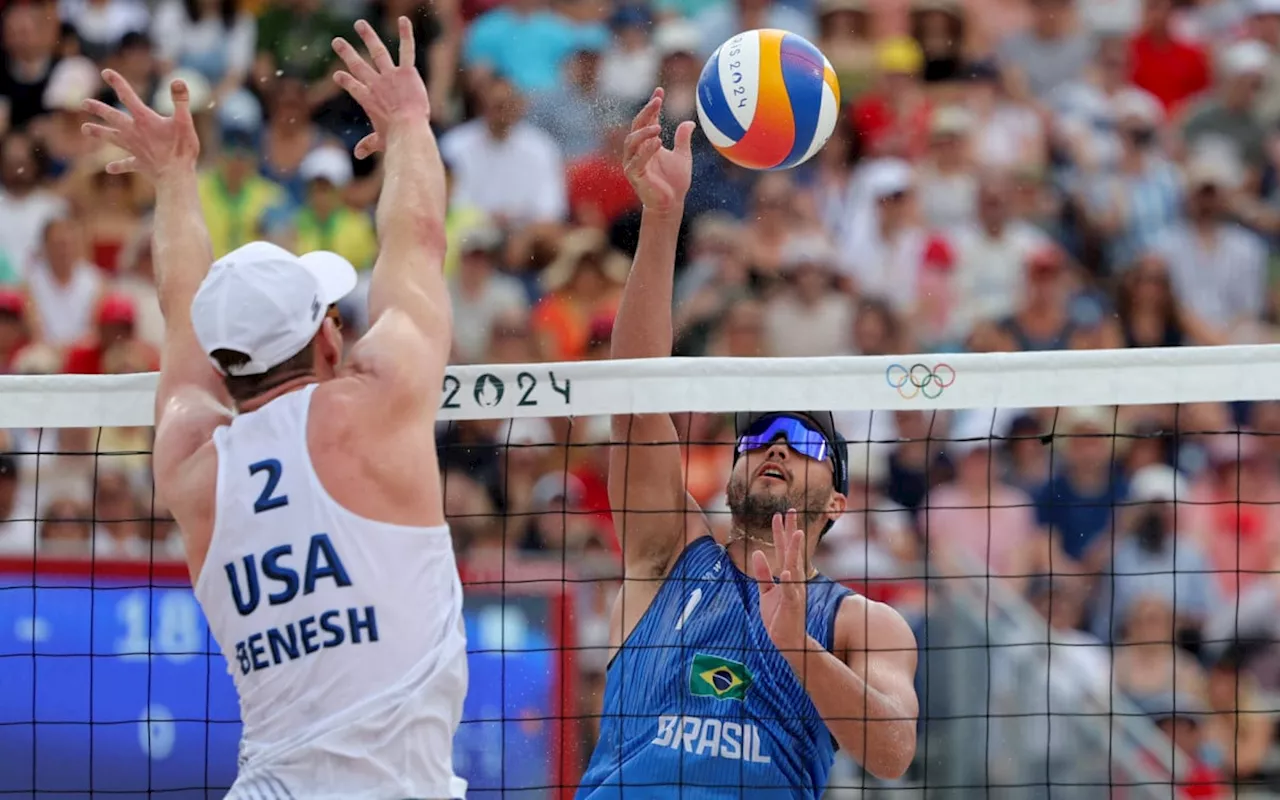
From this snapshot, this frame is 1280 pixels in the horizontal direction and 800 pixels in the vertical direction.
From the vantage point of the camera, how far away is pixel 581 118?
10.6 m

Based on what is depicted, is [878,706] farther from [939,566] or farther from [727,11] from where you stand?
[727,11]

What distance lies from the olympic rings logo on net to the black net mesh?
1342 mm

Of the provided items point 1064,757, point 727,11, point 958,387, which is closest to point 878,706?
point 958,387

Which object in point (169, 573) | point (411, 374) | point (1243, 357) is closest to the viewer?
point (411, 374)

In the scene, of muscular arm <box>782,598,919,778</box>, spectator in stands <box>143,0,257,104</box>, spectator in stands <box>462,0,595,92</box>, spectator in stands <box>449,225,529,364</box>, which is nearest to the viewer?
muscular arm <box>782,598,919,778</box>

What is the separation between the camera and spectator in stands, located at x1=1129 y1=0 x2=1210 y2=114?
11391 mm

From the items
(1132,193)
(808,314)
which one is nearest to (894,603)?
(808,314)

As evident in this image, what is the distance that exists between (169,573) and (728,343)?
10.5 feet

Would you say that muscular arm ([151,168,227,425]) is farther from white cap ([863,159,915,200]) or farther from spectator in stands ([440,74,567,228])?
white cap ([863,159,915,200])

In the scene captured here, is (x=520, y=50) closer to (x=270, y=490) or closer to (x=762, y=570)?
(x=762, y=570)

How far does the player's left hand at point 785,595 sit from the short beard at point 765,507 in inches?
21.3

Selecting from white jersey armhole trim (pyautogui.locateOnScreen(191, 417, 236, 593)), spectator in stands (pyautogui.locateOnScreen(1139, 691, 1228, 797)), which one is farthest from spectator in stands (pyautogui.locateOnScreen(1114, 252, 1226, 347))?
white jersey armhole trim (pyautogui.locateOnScreen(191, 417, 236, 593))

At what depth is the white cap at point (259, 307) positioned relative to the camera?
151 inches

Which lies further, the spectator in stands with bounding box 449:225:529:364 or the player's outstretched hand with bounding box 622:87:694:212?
the spectator in stands with bounding box 449:225:529:364
